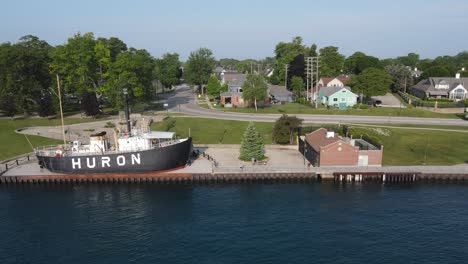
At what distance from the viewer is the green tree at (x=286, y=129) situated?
196 ft

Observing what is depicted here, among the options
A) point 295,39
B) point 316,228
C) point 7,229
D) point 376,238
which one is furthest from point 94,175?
point 295,39

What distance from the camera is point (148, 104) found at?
286 feet

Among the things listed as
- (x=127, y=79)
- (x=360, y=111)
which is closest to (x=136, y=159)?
(x=127, y=79)

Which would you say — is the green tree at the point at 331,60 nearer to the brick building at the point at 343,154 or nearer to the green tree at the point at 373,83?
the green tree at the point at 373,83

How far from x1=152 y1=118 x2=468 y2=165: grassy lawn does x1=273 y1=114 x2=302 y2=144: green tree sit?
293cm

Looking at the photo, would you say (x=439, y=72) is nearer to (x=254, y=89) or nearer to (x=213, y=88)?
(x=254, y=89)

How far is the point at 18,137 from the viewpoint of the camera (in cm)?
6388

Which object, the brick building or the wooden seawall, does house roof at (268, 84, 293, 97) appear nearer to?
the brick building

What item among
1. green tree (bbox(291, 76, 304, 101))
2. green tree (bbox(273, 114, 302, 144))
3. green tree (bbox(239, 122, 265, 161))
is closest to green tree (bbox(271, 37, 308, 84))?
green tree (bbox(291, 76, 304, 101))

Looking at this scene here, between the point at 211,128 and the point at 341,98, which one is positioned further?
the point at 341,98

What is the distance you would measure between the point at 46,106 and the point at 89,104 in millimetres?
9342

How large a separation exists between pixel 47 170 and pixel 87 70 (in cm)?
3475

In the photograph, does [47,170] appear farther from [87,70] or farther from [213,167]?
[87,70]

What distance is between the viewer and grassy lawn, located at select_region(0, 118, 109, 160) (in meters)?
57.1
